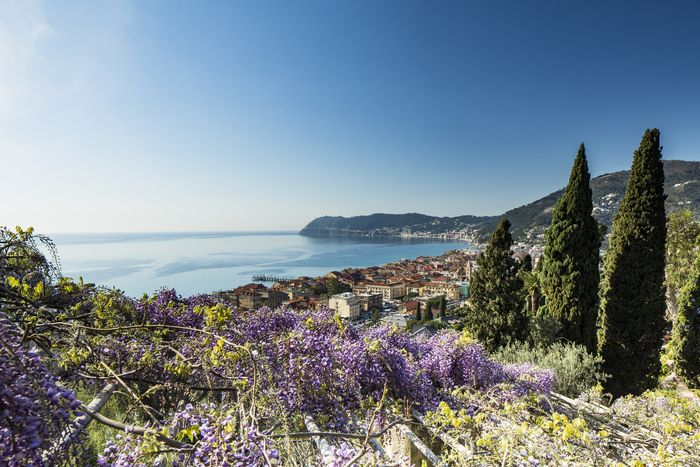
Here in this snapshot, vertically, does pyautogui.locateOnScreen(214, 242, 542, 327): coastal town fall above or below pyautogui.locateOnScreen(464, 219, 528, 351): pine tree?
below

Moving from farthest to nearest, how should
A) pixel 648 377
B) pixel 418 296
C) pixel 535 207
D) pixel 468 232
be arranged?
1. pixel 468 232
2. pixel 535 207
3. pixel 418 296
4. pixel 648 377

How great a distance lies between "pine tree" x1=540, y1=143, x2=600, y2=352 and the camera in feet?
26.0

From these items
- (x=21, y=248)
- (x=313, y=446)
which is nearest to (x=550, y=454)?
(x=313, y=446)

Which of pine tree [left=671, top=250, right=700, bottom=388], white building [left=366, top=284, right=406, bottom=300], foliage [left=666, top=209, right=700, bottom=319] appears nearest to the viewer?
pine tree [left=671, top=250, right=700, bottom=388]

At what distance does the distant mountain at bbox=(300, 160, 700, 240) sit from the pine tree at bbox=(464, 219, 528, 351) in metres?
48.5

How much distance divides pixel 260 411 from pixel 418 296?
57.4 m

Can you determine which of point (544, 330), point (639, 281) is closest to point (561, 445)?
point (544, 330)

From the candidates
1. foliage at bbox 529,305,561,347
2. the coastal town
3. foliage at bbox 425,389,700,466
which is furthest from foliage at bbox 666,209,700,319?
the coastal town

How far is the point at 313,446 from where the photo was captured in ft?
5.79

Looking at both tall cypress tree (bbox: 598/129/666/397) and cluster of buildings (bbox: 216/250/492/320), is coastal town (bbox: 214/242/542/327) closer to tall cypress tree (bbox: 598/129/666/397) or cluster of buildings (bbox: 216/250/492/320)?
cluster of buildings (bbox: 216/250/492/320)

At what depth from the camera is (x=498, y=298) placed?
7.70 m

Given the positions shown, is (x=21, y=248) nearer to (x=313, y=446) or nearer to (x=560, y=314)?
(x=313, y=446)

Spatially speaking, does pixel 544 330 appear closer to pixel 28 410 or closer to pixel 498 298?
pixel 498 298

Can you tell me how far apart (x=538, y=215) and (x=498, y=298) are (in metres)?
133
